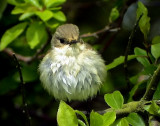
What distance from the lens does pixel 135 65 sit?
4.58 metres

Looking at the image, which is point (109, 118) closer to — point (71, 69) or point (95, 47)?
point (71, 69)

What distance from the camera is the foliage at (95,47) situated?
8.29ft

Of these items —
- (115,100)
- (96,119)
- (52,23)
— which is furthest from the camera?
(52,23)

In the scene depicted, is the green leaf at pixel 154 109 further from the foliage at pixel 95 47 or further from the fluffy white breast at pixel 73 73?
the fluffy white breast at pixel 73 73

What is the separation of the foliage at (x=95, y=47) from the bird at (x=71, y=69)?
172 millimetres

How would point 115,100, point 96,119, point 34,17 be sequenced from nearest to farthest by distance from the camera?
point 96,119 < point 115,100 < point 34,17

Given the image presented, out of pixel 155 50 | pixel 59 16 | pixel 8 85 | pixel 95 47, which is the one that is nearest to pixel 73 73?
pixel 59 16

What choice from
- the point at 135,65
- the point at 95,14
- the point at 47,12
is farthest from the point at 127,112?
the point at 95,14

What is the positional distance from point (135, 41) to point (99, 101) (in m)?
A: 0.83

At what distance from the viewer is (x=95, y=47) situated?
161 inches

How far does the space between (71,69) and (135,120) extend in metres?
0.94

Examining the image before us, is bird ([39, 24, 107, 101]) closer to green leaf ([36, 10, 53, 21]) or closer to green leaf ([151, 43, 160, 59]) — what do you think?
green leaf ([36, 10, 53, 21])

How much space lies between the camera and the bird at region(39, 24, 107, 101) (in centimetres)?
328

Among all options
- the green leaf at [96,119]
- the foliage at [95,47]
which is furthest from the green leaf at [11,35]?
the green leaf at [96,119]
